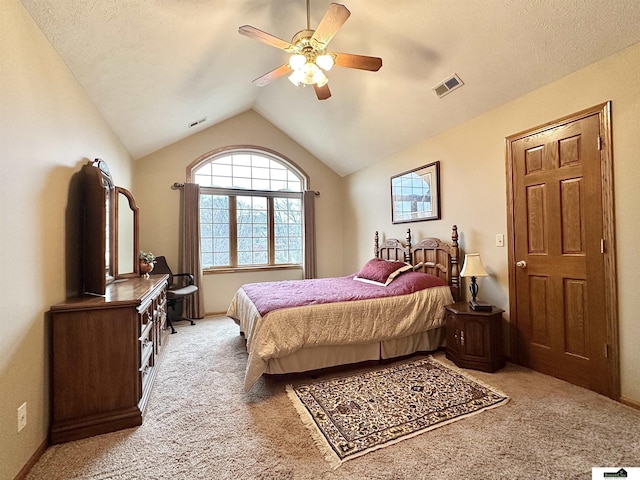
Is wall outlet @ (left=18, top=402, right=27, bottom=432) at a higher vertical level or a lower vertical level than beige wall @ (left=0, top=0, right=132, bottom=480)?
lower

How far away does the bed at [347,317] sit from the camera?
2.42 m

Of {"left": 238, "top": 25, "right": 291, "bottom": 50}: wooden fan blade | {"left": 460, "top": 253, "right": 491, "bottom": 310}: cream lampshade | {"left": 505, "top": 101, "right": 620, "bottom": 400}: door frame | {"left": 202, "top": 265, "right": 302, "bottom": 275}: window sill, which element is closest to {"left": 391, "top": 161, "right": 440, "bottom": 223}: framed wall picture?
{"left": 460, "top": 253, "right": 491, "bottom": 310}: cream lampshade

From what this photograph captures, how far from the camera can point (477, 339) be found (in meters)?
2.68

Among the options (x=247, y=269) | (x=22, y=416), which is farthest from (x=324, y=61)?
(x=247, y=269)

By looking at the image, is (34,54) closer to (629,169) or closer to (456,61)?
(456,61)

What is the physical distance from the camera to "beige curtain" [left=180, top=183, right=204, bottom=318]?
467 cm

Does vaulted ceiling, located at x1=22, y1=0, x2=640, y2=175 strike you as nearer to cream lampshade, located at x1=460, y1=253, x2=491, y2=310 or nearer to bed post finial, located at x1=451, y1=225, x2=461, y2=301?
bed post finial, located at x1=451, y1=225, x2=461, y2=301

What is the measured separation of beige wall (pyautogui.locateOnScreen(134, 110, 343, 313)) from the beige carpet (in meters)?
2.80

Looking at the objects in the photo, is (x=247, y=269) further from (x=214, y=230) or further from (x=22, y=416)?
(x=22, y=416)

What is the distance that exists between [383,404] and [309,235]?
3678mm

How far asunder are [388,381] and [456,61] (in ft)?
9.51

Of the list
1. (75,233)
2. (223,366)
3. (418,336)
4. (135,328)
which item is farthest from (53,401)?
(418,336)

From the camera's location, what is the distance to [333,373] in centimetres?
270

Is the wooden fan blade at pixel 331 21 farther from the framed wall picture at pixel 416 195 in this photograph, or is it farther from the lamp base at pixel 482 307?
the lamp base at pixel 482 307
